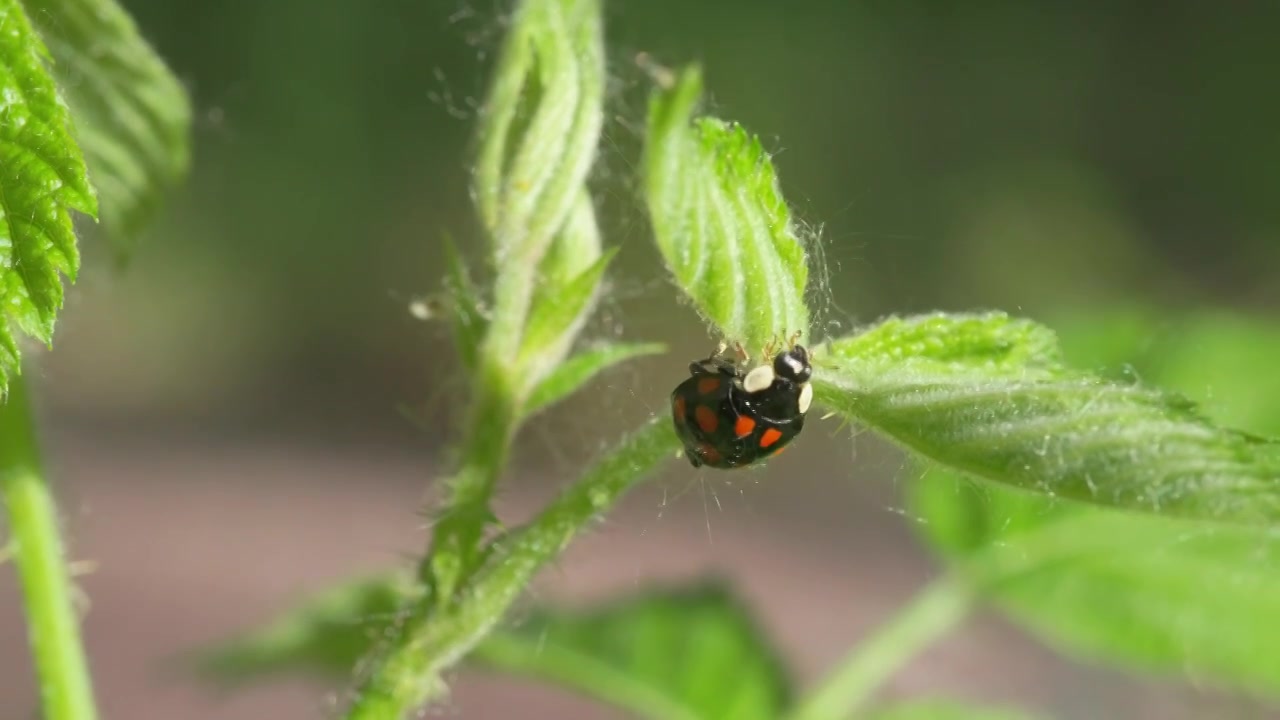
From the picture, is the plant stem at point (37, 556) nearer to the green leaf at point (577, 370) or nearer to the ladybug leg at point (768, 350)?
the green leaf at point (577, 370)

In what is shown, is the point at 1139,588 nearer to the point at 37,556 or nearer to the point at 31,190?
the point at 37,556

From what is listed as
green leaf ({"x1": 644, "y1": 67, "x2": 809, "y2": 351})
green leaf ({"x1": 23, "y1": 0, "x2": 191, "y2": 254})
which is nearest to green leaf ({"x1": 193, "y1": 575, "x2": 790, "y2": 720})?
green leaf ({"x1": 23, "y1": 0, "x2": 191, "y2": 254})

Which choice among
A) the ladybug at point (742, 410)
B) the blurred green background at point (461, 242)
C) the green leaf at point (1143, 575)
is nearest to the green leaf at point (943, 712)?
the green leaf at point (1143, 575)

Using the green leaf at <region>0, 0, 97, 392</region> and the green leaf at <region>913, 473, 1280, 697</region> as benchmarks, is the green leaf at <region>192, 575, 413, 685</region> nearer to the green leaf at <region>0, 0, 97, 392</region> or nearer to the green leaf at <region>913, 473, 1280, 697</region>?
the green leaf at <region>0, 0, 97, 392</region>

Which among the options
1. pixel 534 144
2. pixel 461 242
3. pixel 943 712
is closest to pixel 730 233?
pixel 534 144

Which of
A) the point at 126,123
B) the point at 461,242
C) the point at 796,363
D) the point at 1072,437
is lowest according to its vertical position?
the point at 1072,437

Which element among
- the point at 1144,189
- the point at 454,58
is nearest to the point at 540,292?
the point at 454,58
